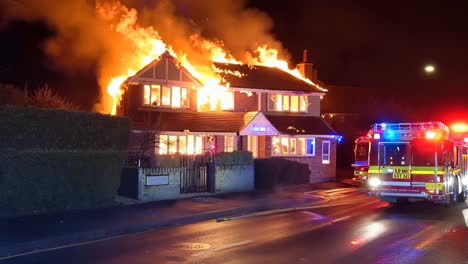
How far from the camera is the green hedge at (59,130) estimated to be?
14.1 metres

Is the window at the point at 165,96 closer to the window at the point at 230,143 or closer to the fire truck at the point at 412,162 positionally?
the window at the point at 230,143

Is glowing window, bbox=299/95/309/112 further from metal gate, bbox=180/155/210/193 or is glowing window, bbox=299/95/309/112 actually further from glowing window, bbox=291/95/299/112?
metal gate, bbox=180/155/210/193

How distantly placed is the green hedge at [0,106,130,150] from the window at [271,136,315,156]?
1562 cm

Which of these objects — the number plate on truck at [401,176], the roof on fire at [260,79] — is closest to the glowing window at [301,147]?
the roof on fire at [260,79]

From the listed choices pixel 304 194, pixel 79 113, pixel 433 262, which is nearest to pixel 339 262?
pixel 433 262

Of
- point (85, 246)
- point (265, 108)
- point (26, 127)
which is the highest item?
point (265, 108)

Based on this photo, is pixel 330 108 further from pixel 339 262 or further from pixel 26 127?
pixel 339 262

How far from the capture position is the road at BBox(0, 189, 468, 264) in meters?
9.64

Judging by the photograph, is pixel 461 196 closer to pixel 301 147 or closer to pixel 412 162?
pixel 412 162

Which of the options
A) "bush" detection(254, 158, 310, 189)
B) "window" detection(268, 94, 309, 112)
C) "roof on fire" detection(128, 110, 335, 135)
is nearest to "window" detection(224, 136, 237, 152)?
"roof on fire" detection(128, 110, 335, 135)

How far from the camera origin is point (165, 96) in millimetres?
29719

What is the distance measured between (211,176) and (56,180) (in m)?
7.32

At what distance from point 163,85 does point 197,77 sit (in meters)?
2.41

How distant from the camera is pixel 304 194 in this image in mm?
22062
